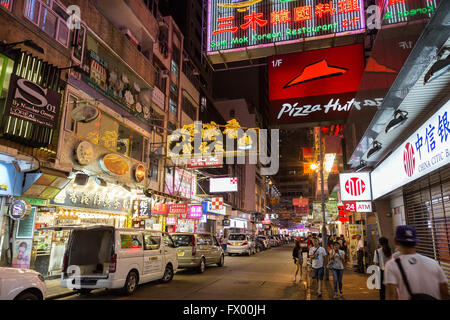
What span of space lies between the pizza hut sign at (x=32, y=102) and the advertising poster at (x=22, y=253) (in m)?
4.56

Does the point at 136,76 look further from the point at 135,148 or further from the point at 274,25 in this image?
the point at 274,25

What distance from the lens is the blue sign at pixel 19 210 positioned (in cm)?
1109

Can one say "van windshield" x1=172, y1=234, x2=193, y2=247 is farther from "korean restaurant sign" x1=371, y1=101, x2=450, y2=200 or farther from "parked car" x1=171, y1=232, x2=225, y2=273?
"korean restaurant sign" x1=371, y1=101, x2=450, y2=200

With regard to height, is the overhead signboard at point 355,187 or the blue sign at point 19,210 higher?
the overhead signboard at point 355,187

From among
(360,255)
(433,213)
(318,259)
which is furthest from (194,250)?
(433,213)

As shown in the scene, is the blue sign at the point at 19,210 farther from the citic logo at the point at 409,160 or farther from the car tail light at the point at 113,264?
the citic logo at the point at 409,160

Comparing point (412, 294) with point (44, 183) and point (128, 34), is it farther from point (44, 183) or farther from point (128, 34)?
point (128, 34)

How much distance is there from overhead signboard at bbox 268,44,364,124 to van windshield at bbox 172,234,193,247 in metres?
9.46

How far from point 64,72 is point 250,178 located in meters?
51.5

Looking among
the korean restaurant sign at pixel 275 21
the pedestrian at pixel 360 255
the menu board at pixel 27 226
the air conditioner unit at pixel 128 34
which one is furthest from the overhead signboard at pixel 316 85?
the air conditioner unit at pixel 128 34

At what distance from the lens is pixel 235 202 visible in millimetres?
52062

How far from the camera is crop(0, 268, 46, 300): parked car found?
19.5 ft

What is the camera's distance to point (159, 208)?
21.5 meters

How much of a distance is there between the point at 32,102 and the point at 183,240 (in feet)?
30.8
